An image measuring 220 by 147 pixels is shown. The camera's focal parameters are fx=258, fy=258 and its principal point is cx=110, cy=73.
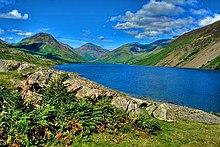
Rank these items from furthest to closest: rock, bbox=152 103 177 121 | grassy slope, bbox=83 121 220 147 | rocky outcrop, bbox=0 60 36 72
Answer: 1. rocky outcrop, bbox=0 60 36 72
2. rock, bbox=152 103 177 121
3. grassy slope, bbox=83 121 220 147

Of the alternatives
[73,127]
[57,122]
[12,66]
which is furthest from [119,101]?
[12,66]

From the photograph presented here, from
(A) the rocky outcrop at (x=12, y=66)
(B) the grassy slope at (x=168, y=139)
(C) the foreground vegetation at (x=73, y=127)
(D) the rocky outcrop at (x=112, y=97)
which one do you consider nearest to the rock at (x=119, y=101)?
(D) the rocky outcrop at (x=112, y=97)

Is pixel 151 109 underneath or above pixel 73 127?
underneath

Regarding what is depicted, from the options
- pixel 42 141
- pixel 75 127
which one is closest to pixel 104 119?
pixel 75 127

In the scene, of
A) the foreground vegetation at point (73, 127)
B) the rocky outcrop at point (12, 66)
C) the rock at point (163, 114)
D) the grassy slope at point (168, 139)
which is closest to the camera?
the foreground vegetation at point (73, 127)

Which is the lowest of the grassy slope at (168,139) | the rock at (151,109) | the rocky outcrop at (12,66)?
the grassy slope at (168,139)

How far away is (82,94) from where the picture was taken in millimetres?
29062

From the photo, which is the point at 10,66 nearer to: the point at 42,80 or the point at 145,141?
the point at 42,80

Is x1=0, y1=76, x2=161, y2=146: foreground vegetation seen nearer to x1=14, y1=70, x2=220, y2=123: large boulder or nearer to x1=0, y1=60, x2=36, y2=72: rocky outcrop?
x1=14, y1=70, x2=220, y2=123: large boulder

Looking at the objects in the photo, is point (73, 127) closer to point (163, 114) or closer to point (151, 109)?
point (163, 114)

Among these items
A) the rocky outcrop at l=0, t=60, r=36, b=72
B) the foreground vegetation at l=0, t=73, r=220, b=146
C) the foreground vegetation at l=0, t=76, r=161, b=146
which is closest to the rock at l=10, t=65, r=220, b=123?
the foreground vegetation at l=0, t=73, r=220, b=146

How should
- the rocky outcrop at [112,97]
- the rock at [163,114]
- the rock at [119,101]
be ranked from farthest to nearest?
the rock at [163,114] → the rock at [119,101] → the rocky outcrop at [112,97]

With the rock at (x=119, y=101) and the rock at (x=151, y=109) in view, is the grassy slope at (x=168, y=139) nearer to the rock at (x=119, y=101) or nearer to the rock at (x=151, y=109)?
the rock at (x=119, y=101)

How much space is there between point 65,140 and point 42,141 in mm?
1491
